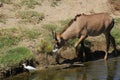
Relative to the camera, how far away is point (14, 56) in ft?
54.9

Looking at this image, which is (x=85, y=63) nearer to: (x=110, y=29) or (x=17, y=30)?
(x=110, y=29)

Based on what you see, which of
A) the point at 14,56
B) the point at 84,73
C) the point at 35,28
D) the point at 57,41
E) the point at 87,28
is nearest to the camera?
the point at 84,73

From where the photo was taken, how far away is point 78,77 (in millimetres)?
15852

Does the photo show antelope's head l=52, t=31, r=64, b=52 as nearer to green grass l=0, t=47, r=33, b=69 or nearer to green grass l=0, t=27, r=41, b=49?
green grass l=0, t=47, r=33, b=69

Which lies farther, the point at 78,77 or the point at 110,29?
the point at 110,29

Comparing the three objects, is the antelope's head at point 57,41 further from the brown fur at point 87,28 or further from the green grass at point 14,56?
the green grass at point 14,56

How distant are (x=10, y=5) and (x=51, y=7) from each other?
7.41 ft

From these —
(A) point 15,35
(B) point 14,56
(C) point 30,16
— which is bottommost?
(B) point 14,56

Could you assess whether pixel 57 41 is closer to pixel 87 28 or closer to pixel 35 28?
pixel 87 28

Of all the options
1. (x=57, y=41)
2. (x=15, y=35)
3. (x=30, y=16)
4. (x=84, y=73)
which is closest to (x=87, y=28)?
(x=57, y=41)

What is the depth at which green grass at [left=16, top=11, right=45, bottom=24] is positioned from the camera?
20.8 meters

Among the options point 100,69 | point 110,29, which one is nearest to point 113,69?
point 100,69

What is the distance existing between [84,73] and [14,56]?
2802mm

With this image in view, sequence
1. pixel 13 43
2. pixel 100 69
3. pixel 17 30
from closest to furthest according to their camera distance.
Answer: pixel 100 69 → pixel 13 43 → pixel 17 30
